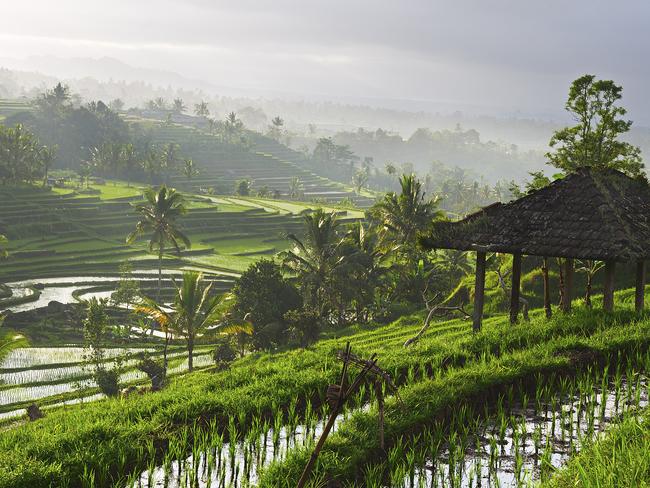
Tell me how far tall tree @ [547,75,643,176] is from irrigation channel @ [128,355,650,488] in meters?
19.5

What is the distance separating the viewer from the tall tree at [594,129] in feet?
86.7

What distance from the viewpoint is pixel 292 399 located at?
344 inches

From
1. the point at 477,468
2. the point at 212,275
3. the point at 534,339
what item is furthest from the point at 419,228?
the point at 477,468

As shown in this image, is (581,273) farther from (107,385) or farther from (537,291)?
(107,385)

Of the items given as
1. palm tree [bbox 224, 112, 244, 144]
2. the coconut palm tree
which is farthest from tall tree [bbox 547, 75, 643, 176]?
palm tree [bbox 224, 112, 244, 144]

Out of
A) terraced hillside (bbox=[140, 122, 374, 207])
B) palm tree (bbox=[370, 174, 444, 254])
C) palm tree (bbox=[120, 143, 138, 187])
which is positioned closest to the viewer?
palm tree (bbox=[370, 174, 444, 254])

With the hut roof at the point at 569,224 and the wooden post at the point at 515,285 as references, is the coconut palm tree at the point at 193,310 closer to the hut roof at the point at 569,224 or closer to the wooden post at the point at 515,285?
the hut roof at the point at 569,224

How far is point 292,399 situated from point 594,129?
72.4 feet

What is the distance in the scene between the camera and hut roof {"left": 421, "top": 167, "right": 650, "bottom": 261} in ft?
39.8

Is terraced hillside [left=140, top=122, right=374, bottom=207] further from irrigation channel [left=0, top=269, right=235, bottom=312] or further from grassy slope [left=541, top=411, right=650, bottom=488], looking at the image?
grassy slope [left=541, top=411, right=650, bottom=488]

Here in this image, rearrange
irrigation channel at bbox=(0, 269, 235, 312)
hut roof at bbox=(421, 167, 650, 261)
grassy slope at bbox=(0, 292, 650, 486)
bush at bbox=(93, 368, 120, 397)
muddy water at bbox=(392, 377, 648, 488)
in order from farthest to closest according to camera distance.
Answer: irrigation channel at bbox=(0, 269, 235, 312) → bush at bbox=(93, 368, 120, 397) → hut roof at bbox=(421, 167, 650, 261) → grassy slope at bbox=(0, 292, 650, 486) → muddy water at bbox=(392, 377, 648, 488)

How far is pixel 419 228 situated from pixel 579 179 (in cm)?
2090

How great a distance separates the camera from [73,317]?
36.5m

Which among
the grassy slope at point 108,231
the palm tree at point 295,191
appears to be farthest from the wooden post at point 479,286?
the palm tree at point 295,191
